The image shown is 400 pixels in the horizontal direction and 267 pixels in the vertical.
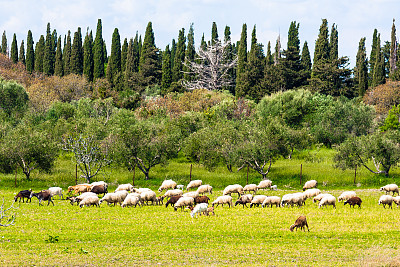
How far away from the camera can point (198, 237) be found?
817 inches

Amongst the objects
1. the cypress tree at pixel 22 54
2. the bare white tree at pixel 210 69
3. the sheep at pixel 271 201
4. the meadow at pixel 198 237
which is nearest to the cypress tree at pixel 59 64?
the cypress tree at pixel 22 54

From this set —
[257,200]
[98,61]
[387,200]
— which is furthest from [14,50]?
[387,200]

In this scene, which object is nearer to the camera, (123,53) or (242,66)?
(242,66)

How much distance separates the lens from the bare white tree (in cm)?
11056

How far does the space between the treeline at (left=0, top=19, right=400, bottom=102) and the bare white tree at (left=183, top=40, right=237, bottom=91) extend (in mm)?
2098

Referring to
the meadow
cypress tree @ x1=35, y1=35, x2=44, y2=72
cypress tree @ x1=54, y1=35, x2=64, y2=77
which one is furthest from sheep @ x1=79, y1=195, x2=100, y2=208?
cypress tree @ x1=35, y1=35, x2=44, y2=72

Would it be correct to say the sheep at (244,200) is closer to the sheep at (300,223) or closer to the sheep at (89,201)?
the sheep at (300,223)

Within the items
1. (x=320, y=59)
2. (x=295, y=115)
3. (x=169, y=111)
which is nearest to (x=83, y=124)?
(x=169, y=111)

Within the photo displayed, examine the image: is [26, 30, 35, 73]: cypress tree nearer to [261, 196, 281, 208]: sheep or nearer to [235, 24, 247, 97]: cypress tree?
[235, 24, 247, 97]: cypress tree

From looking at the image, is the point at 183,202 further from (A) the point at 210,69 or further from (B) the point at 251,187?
(A) the point at 210,69

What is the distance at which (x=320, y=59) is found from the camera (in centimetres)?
9712

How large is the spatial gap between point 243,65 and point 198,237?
295 feet

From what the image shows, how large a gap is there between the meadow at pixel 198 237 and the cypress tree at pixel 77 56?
320 feet

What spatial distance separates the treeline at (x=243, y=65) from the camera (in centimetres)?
9719
